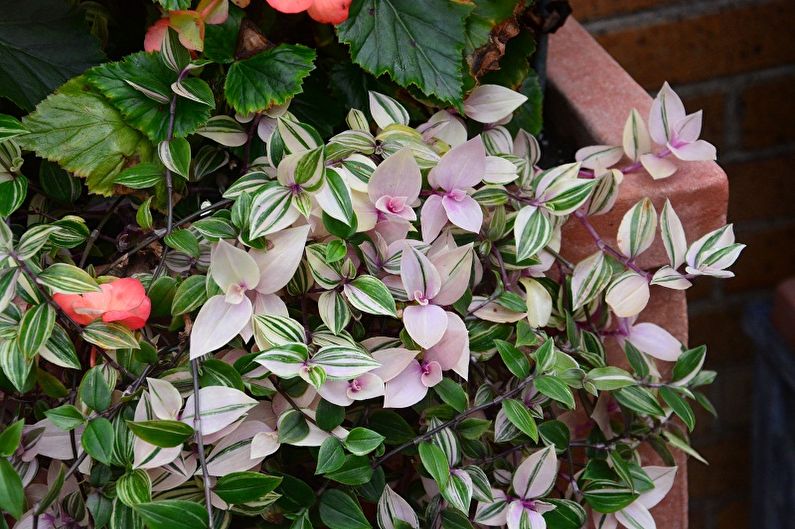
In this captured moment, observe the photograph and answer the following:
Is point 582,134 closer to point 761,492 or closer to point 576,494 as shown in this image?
point 576,494

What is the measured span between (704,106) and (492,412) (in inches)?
Result: 28.1

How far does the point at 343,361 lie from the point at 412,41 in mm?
246

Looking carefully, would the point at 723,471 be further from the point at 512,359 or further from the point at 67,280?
the point at 67,280

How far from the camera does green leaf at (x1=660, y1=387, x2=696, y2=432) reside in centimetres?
57

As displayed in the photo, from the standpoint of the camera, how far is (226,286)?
465 millimetres

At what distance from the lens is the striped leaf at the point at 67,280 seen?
0.45 meters

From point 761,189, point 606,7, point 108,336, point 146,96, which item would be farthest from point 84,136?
point 761,189

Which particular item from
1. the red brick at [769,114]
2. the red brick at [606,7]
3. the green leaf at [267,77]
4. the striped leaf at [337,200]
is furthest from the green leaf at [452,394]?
the red brick at [769,114]

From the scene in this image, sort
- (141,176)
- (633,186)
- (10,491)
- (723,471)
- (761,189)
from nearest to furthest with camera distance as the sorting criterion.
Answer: (10,491) < (141,176) < (633,186) < (761,189) < (723,471)

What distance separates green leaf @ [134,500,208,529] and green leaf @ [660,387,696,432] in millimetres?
326

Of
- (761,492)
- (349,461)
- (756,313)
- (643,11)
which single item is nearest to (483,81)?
(349,461)

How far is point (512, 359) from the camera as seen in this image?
0.52 m

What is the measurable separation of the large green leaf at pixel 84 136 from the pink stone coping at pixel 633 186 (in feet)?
1.05

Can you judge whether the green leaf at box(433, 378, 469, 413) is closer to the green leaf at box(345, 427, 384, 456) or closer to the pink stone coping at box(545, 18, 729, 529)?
the green leaf at box(345, 427, 384, 456)
